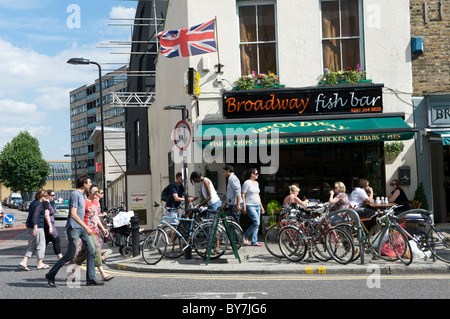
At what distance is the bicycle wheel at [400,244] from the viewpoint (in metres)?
10.1

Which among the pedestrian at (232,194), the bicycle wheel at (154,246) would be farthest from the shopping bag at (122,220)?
the pedestrian at (232,194)

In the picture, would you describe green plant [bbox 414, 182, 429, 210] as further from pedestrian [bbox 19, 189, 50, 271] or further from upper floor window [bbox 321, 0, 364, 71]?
pedestrian [bbox 19, 189, 50, 271]

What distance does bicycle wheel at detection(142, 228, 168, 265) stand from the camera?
37.1 feet

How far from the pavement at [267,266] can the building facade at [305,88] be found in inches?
153

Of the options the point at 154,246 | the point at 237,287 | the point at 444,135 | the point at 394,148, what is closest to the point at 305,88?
the point at 394,148

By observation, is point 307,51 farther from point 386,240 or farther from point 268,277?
point 268,277

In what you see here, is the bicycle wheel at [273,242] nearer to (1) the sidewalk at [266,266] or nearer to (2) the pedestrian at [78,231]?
(1) the sidewalk at [266,266]

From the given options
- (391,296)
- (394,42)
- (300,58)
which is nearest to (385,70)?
(394,42)

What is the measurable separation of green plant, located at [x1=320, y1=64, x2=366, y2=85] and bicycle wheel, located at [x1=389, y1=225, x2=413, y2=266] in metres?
5.99

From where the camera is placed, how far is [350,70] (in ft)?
50.3

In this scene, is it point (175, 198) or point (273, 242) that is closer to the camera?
point (273, 242)

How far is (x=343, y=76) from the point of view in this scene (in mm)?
15336

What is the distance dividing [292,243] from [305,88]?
552cm

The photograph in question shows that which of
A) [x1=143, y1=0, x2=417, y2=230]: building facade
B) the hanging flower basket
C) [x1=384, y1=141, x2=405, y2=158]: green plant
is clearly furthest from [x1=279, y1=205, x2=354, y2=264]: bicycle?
the hanging flower basket
